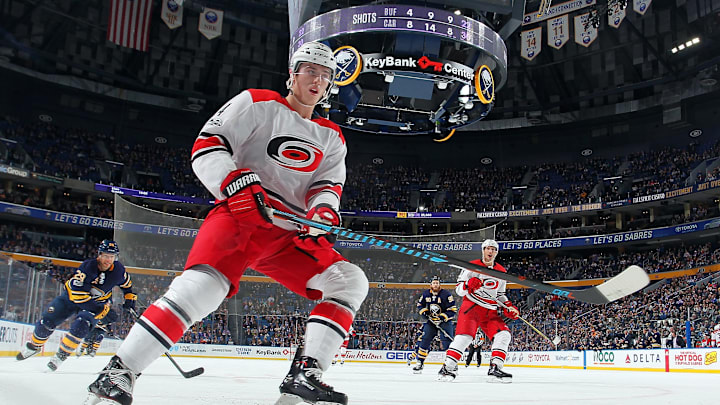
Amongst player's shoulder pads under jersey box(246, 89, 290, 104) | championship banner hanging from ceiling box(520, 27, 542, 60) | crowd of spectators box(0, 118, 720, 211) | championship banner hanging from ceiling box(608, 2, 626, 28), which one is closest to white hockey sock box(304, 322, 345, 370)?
player's shoulder pads under jersey box(246, 89, 290, 104)

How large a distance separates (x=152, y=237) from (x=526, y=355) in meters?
11.2

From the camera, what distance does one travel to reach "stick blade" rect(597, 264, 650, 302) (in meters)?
3.21

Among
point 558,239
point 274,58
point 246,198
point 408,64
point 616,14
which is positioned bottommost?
point 246,198

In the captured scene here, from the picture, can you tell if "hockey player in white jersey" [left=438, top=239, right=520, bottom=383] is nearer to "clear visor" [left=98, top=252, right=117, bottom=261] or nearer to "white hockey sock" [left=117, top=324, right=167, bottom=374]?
"clear visor" [left=98, top=252, right=117, bottom=261]

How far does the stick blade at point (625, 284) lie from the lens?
10.5 ft

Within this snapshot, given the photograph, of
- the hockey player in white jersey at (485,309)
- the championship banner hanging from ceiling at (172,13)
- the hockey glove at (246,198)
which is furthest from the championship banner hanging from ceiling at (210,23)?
the hockey glove at (246,198)

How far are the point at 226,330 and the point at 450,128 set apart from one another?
26.3 feet

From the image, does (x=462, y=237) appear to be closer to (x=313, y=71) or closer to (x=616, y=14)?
(x=616, y=14)

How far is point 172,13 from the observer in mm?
23266

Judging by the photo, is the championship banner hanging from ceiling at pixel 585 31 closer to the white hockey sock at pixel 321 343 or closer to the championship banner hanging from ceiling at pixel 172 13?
the championship banner hanging from ceiling at pixel 172 13

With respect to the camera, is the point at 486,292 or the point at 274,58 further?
the point at 274,58

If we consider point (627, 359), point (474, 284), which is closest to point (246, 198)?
point (474, 284)

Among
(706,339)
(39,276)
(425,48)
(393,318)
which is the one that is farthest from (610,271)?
(39,276)

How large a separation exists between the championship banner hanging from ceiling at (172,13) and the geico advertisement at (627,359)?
19.5 metres
